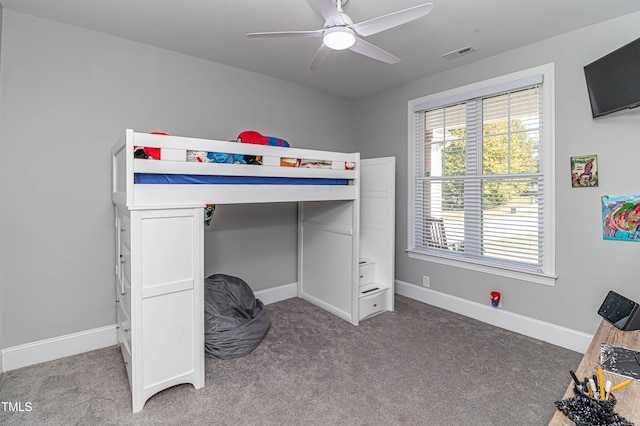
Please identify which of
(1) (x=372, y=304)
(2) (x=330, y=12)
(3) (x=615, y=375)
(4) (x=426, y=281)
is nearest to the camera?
(3) (x=615, y=375)

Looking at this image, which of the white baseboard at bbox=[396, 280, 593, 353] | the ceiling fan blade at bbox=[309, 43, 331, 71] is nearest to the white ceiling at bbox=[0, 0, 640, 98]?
the ceiling fan blade at bbox=[309, 43, 331, 71]

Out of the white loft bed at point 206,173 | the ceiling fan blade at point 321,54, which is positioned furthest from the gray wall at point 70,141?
the ceiling fan blade at point 321,54

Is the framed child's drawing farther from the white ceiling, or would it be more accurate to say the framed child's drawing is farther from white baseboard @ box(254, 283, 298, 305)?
white baseboard @ box(254, 283, 298, 305)

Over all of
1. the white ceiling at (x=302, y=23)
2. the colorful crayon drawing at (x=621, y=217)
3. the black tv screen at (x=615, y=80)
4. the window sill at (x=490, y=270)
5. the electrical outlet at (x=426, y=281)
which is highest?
the white ceiling at (x=302, y=23)

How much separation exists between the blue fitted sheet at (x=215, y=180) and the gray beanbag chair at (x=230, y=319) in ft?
3.41

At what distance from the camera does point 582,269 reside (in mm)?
2572

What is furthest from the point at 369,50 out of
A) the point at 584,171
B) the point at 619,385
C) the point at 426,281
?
the point at 426,281

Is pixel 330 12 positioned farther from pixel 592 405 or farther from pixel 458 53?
pixel 592 405

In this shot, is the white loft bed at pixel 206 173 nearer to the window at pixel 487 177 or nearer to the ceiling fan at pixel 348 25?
the ceiling fan at pixel 348 25

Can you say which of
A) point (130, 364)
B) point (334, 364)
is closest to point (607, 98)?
point (334, 364)

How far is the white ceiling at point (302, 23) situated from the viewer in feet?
7.18

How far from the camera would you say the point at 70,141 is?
251cm

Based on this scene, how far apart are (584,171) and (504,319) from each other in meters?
1.44

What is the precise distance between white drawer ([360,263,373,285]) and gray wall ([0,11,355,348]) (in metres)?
1.50
